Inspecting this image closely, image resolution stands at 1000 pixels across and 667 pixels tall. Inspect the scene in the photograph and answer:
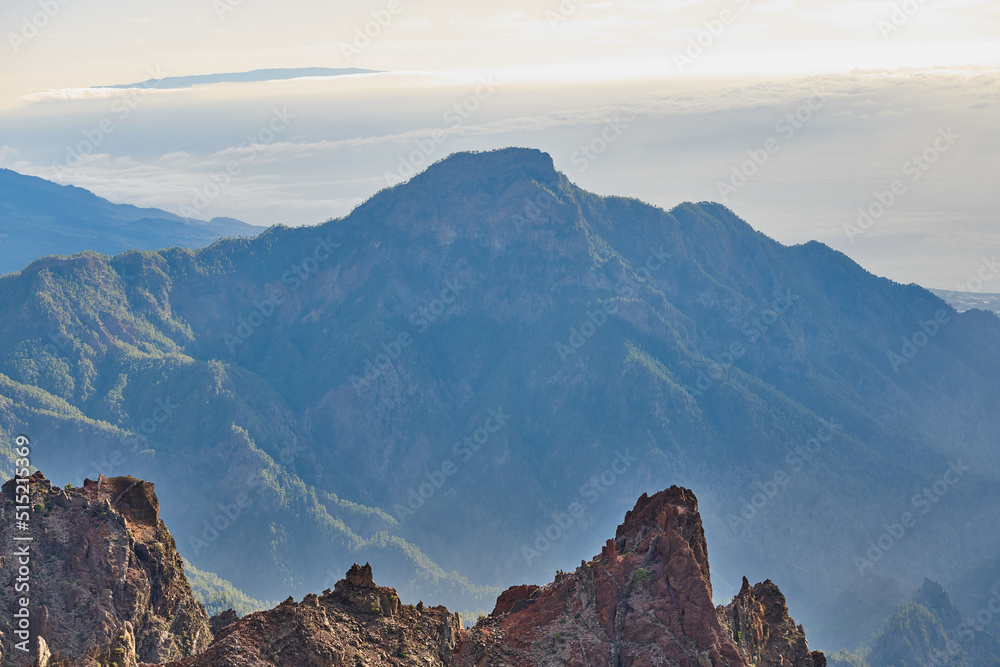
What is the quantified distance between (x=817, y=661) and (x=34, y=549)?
303ft

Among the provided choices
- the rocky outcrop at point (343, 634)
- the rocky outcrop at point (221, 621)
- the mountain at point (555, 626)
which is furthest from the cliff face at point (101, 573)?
the rocky outcrop at point (343, 634)

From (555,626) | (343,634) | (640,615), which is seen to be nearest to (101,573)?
(343,634)

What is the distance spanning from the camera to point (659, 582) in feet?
325

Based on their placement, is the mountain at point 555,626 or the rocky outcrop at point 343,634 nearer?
the rocky outcrop at point 343,634

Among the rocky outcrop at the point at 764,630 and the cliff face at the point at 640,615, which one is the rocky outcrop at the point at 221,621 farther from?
the rocky outcrop at the point at 764,630

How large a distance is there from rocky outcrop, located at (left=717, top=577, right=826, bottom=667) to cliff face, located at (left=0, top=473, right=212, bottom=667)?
217ft

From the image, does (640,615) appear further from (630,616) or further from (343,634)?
(343,634)

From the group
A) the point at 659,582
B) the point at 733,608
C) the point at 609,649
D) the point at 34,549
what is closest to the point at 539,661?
the point at 609,649

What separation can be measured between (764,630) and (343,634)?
1740 inches

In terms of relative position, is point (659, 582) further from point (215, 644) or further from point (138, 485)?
point (138, 485)

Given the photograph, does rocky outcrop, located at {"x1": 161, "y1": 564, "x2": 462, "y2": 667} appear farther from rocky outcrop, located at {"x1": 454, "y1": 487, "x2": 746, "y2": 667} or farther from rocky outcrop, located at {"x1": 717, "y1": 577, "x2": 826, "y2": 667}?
rocky outcrop, located at {"x1": 717, "y1": 577, "x2": 826, "y2": 667}

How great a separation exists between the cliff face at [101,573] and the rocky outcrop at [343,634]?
125 feet

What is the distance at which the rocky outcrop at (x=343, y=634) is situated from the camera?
86375 mm

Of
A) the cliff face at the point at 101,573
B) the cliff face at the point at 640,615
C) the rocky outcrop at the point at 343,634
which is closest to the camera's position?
the rocky outcrop at the point at 343,634
